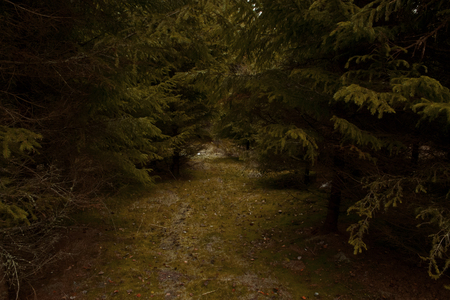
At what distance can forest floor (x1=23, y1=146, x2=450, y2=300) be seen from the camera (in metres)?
5.37

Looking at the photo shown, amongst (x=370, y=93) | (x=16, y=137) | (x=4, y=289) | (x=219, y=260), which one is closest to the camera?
(x=16, y=137)

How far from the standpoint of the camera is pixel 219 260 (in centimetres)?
692

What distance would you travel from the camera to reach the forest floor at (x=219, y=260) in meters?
5.37

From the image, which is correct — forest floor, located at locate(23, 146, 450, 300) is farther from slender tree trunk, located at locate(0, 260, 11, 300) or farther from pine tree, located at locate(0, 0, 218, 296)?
pine tree, located at locate(0, 0, 218, 296)

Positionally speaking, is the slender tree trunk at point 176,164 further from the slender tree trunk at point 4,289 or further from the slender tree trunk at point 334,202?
the slender tree trunk at point 4,289

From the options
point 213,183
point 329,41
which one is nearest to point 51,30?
point 329,41

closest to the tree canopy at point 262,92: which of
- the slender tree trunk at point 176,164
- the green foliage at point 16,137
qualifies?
the green foliage at point 16,137

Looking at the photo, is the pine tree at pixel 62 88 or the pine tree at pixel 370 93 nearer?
the pine tree at pixel 370 93

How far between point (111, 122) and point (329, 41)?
561cm

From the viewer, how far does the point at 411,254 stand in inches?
219

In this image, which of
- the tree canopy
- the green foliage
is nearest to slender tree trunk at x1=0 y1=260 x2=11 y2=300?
the tree canopy

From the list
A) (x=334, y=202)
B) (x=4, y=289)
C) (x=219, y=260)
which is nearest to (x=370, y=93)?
(x=334, y=202)

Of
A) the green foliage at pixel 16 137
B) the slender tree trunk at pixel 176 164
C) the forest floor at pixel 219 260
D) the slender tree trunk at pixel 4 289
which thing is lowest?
the forest floor at pixel 219 260

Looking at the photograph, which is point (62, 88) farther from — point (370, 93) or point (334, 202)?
point (334, 202)
